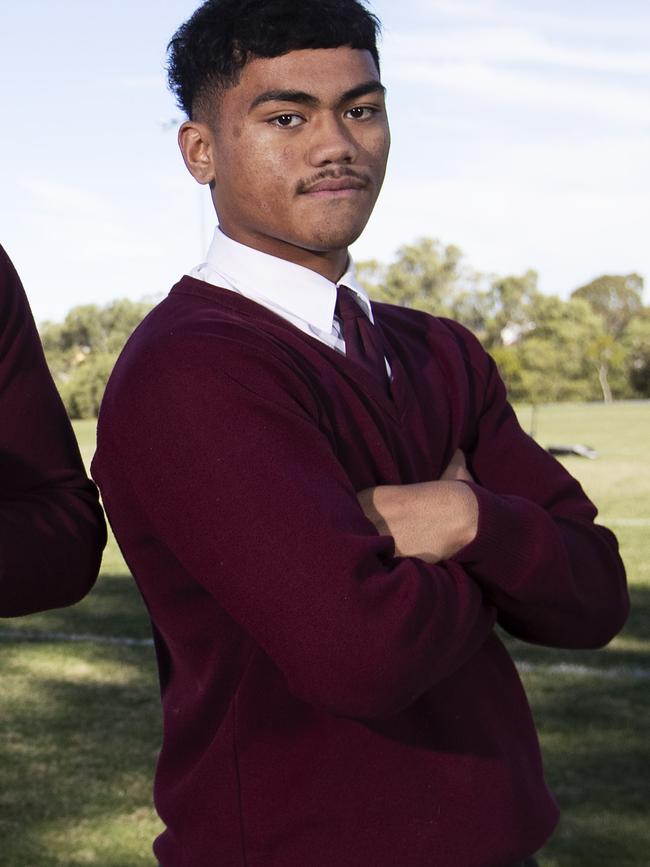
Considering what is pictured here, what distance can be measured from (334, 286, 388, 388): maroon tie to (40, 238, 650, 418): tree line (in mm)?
16648

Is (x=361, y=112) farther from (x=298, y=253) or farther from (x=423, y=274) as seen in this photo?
(x=423, y=274)

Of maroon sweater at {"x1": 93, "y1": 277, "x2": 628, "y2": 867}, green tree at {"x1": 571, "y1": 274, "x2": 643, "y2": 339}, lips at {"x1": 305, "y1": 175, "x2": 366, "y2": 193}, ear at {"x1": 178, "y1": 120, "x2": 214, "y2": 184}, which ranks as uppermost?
ear at {"x1": 178, "y1": 120, "x2": 214, "y2": 184}

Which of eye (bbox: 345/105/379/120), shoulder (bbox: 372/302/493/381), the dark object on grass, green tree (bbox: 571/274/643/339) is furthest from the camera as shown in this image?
green tree (bbox: 571/274/643/339)

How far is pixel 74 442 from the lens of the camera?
2.31 m

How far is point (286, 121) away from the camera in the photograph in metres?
2.13

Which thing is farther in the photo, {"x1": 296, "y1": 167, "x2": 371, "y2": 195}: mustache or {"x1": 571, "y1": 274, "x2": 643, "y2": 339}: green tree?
{"x1": 571, "y1": 274, "x2": 643, "y2": 339}: green tree

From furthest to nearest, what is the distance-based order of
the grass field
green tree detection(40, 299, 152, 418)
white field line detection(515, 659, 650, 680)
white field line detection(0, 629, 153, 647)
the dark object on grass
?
1. green tree detection(40, 299, 152, 418)
2. the dark object on grass
3. white field line detection(0, 629, 153, 647)
4. white field line detection(515, 659, 650, 680)
5. the grass field

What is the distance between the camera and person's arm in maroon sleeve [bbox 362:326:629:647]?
2086mm

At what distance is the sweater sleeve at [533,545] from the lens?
2.12 meters

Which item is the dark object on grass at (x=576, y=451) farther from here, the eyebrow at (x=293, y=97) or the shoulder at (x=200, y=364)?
the shoulder at (x=200, y=364)

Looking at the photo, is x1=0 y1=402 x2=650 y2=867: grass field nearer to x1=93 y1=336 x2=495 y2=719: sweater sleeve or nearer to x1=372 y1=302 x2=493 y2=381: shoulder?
x1=372 y1=302 x2=493 y2=381: shoulder

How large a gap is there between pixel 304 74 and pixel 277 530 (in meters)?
0.71

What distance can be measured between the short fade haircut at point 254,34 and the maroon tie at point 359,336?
38 cm

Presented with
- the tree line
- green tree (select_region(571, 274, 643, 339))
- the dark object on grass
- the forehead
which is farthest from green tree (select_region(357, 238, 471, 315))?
the forehead
